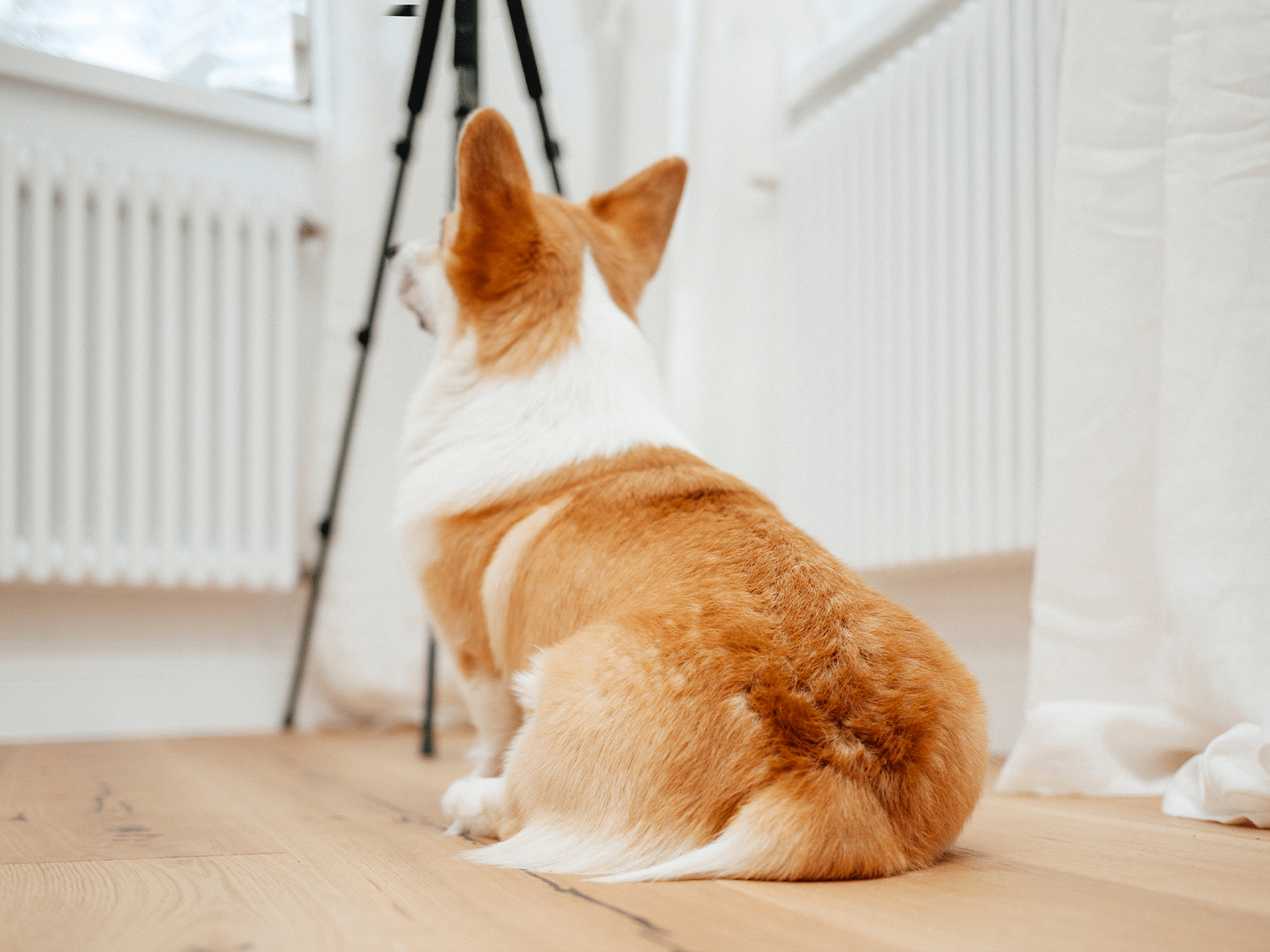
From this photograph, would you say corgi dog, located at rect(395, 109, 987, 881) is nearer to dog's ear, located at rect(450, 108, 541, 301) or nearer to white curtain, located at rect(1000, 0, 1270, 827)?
dog's ear, located at rect(450, 108, 541, 301)

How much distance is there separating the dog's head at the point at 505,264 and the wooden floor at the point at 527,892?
0.58 m

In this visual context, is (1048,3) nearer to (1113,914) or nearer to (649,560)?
(649,560)

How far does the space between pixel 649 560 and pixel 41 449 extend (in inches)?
67.1

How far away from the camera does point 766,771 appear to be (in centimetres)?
79

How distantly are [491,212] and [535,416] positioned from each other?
0.24 m

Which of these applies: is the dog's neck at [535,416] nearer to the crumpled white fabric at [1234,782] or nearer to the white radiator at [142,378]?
the crumpled white fabric at [1234,782]

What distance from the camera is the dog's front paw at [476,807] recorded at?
1.02 m

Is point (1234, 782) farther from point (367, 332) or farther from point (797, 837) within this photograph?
point (367, 332)

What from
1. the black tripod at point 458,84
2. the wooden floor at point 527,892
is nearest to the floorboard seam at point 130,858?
the wooden floor at point 527,892

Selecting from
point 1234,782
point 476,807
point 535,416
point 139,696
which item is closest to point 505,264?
point 535,416

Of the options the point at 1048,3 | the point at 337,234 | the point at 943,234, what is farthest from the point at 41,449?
the point at 1048,3

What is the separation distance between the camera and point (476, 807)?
103cm

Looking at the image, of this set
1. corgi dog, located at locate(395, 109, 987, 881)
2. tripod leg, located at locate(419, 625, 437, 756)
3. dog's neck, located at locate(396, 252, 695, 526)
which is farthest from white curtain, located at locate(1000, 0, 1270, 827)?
tripod leg, located at locate(419, 625, 437, 756)

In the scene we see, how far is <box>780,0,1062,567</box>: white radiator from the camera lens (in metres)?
1.74
